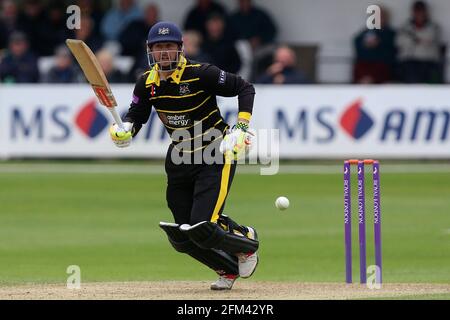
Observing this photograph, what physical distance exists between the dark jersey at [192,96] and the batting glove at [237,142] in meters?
0.21

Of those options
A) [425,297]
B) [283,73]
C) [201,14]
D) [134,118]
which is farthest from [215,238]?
[201,14]

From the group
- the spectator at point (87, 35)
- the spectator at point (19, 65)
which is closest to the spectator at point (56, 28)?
the spectator at point (87, 35)

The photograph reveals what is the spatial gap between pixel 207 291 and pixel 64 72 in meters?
11.1

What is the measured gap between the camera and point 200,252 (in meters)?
9.12

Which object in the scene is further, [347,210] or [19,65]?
[19,65]

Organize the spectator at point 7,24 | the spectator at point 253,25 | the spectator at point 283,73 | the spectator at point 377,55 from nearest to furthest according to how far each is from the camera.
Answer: the spectator at point 283,73 → the spectator at point 377,55 → the spectator at point 7,24 → the spectator at point 253,25

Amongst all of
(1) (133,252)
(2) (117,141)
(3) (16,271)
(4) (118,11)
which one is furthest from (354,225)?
(4) (118,11)

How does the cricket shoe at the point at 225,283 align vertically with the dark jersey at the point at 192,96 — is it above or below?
below

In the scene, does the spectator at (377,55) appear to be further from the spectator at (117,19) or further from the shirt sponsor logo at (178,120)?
the shirt sponsor logo at (178,120)

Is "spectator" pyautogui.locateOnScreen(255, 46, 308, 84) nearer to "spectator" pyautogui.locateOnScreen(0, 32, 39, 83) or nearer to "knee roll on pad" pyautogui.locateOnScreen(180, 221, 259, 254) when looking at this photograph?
"spectator" pyautogui.locateOnScreen(0, 32, 39, 83)

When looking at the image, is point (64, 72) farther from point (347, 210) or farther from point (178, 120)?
point (347, 210)

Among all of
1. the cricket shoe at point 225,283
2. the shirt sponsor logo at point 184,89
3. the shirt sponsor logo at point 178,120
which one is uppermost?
the shirt sponsor logo at point 184,89

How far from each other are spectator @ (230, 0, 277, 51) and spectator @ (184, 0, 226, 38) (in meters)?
0.34

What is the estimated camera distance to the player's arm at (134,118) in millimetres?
8977
